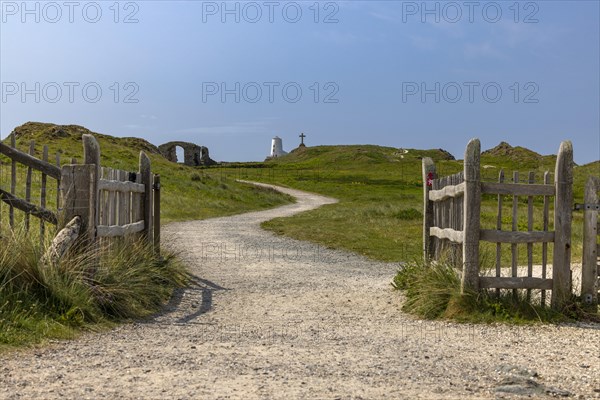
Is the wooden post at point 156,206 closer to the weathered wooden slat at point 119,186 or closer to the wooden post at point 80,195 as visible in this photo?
the weathered wooden slat at point 119,186

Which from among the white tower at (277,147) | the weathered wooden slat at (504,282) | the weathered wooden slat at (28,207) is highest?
the white tower at (277,147)

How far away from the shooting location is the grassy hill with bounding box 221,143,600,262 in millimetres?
22609

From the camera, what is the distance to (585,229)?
34.7ft

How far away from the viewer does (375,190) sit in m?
64.0

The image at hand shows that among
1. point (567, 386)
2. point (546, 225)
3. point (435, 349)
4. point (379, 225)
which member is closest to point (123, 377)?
point (435, 349)

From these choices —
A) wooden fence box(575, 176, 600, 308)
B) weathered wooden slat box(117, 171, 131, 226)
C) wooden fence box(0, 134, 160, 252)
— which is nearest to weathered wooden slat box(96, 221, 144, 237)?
wooden fence box(0, 134, 160, 252)

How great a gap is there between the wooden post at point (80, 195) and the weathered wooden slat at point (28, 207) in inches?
40.0

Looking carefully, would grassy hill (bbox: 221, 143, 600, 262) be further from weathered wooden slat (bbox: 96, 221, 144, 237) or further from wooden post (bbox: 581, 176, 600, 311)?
weathered wooden slat (bbox: 96, 221, 144, 237)

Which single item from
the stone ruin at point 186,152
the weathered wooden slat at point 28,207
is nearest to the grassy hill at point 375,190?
the weathered wooden slat at point 28,207

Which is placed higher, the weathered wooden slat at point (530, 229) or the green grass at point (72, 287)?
the weathered wooden slat at point (530, 229)

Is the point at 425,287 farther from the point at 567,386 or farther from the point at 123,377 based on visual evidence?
the point at 123,377

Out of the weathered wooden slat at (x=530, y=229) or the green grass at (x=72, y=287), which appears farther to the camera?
the weathered wooden slat at (x=530, y=229)

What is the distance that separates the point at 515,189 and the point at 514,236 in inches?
28.2

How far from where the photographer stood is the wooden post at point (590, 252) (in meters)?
10.4
